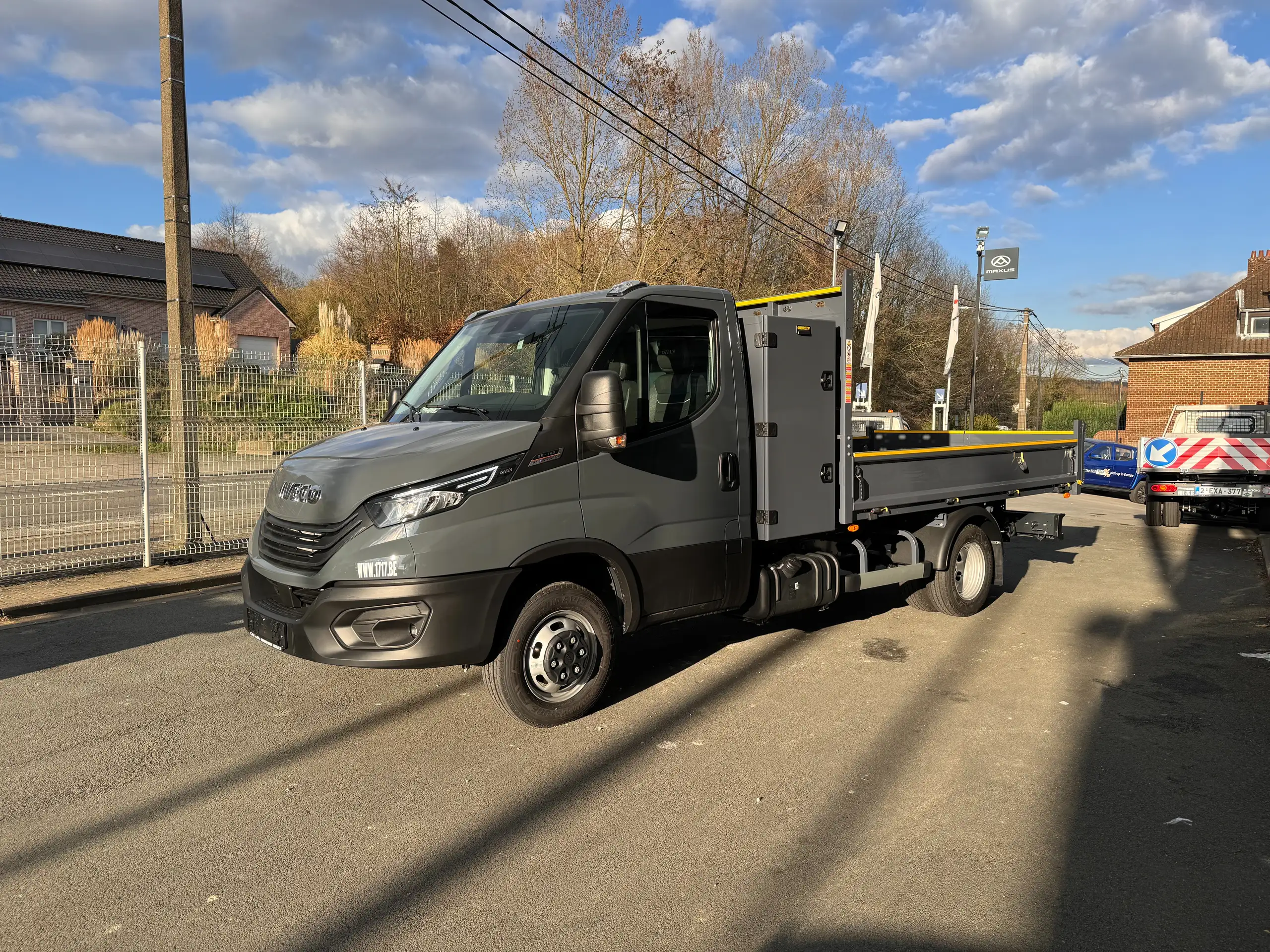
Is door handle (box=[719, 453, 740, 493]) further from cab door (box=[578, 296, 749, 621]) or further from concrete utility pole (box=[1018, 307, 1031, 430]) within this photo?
concrete utility pole (box=[1018, 307, 1031, 430])

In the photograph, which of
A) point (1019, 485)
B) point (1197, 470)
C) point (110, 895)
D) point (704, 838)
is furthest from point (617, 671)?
point (1197, 470)

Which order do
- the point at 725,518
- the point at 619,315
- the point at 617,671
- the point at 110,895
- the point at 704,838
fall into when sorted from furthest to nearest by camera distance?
the point at 617,671
the point at 725,518
the point at 619,315
the point at 704,838
the point at 110,895

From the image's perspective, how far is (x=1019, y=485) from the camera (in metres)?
8.16

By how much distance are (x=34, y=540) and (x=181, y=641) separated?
300 cm

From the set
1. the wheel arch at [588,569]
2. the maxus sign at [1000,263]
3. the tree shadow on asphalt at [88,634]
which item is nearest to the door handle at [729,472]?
the wheel arch at [588,569]

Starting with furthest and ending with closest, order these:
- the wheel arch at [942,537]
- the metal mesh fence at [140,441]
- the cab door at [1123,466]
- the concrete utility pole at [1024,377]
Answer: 1. the concrete utility pole at [1024,377]
2. the cab door at [1123,466]
3. the metal mesh fence at [140,441]
4. the wheel arch at [942,537]

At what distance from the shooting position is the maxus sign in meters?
30.7

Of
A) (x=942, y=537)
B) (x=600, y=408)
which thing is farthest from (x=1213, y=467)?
(x=600, y=408)

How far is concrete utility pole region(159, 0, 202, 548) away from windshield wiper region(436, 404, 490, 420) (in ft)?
19.5

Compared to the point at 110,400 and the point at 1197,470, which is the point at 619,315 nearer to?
the point at 110,400

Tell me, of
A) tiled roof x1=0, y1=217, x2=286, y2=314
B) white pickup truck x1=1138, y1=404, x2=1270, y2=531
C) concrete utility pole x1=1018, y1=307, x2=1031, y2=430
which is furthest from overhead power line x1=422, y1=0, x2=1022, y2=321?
tiled roof x1=0, y1=217, x2=286, y2=314

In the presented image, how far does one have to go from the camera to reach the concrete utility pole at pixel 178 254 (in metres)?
9.73

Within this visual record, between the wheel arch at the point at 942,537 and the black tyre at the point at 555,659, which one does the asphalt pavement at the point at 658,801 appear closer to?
the black tyre at the point at 555,659

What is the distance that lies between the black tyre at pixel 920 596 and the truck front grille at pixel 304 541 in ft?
16.5
